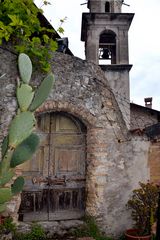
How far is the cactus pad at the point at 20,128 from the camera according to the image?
76.1 inches

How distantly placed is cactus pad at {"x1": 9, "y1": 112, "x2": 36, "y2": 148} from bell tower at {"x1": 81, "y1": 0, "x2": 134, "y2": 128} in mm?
12160

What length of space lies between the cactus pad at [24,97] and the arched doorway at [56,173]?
4.12m

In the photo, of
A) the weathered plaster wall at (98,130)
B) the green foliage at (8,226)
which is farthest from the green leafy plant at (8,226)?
the weathered plaster wall at (98,130)

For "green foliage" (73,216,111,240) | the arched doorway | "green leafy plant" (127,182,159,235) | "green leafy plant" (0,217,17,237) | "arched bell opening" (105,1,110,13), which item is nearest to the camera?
"green leafy plant" (0,217,17,237)

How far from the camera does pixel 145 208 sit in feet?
18.9

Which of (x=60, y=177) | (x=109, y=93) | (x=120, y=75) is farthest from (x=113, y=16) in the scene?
(x=60, y=177)

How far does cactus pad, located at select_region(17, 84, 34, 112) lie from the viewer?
6.78ft

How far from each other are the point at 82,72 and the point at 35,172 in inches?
93.1

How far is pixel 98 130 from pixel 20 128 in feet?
14.0

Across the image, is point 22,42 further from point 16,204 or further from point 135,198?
point 135,198

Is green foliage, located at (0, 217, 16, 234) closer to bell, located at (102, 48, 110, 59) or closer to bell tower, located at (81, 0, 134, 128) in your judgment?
bell tower, located at (81, 0, 134, 128)

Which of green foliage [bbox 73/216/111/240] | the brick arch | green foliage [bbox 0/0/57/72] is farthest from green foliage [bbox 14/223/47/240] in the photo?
green foliage [bbox 0/0/57/72]

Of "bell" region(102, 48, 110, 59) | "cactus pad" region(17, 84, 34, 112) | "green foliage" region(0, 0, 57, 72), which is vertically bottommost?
"cactus pad" region(17, 84, 34, 112)

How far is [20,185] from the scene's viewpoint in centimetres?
238
